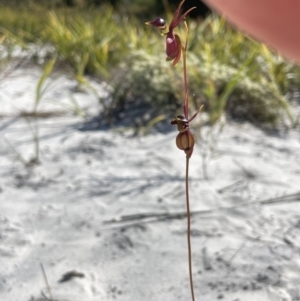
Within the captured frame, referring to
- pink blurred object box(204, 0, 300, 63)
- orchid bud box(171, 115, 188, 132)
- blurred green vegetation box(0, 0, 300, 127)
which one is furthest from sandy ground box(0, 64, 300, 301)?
pink blurred object box(204, 0, 300, 63)

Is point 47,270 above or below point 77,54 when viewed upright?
below

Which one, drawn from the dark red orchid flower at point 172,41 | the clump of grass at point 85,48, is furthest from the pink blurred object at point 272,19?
the clump of grass at point 85,48

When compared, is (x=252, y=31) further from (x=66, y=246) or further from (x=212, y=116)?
(x=212, y=116)

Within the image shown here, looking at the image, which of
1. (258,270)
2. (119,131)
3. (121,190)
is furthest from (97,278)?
(119,131)

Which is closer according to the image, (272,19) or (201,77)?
(272,19)

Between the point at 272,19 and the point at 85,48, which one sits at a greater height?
the point at 85,48

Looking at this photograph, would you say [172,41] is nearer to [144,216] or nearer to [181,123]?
[181,123]

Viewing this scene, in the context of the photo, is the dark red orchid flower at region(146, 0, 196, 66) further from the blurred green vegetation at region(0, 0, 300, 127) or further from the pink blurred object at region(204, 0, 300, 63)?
the blurred green vegetation at region(0, 0, 300, 127)

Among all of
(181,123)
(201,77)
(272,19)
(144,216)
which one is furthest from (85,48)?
(272,19)

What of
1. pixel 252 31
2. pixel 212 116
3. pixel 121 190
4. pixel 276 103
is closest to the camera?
pixel 252 31
